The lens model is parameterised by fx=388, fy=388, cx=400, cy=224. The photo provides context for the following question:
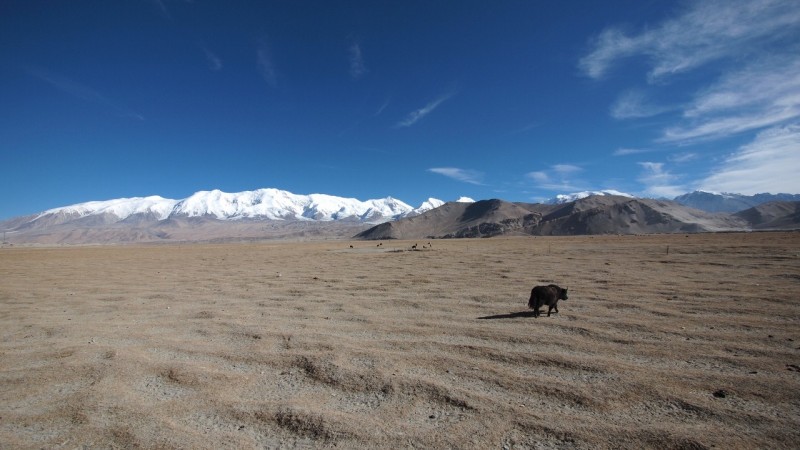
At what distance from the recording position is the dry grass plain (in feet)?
9.73

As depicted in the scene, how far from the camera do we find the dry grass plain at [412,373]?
2967 millimetres

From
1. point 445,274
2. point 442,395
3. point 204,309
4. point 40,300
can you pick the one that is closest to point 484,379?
point 442,395

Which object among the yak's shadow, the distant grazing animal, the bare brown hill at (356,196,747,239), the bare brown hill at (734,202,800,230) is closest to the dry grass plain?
the yak's shadow

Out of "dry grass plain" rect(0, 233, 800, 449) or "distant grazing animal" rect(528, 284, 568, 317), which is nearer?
"dry grass plain" rect(0, 233, 800, 449)

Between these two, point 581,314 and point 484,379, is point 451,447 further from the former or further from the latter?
point 581,314

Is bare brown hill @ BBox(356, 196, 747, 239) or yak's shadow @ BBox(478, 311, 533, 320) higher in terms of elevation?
bare brown hill @ BBox(356, 196, 747, 239)

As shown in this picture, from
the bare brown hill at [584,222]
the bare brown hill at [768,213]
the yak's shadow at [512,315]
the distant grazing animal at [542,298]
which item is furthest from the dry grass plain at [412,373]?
the bare brown hill at [768,213]

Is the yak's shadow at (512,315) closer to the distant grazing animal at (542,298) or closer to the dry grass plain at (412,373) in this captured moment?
the dry grass plain at (412,373)

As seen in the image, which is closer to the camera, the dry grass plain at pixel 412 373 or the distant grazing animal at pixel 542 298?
the dry grass plain at pixel 412 373

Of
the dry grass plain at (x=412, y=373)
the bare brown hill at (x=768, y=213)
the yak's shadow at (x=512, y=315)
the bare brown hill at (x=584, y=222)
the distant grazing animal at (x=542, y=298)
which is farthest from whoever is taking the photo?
the bare brown hill at (x=768, y=213)

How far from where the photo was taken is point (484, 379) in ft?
12.7

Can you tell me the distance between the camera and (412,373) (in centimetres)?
408

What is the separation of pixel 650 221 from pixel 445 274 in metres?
167

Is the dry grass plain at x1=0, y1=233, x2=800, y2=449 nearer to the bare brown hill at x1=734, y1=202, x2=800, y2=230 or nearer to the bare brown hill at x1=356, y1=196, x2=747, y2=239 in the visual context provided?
the bare brown hill at x1=356, y1=196, x2=747, y2=239
